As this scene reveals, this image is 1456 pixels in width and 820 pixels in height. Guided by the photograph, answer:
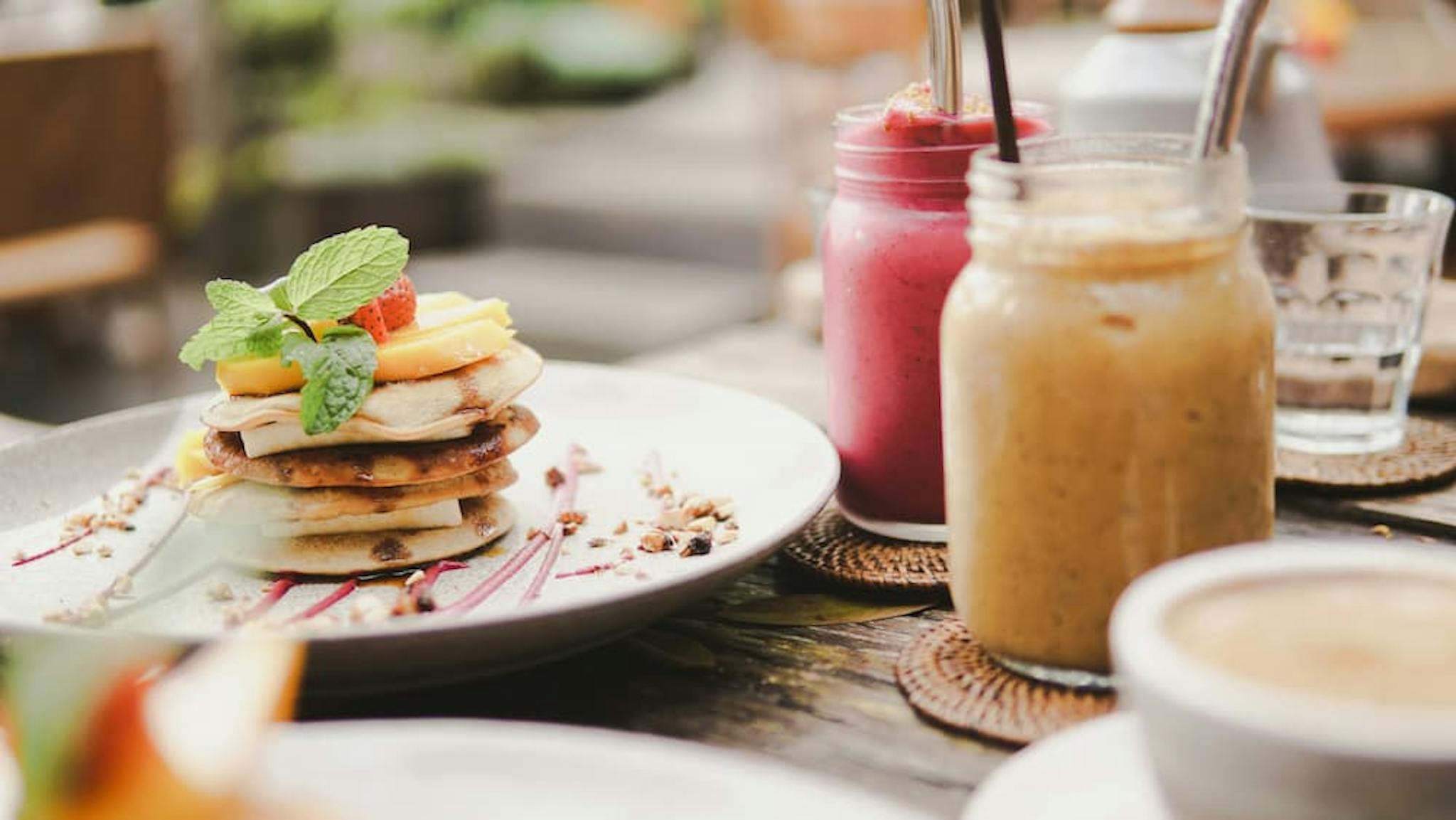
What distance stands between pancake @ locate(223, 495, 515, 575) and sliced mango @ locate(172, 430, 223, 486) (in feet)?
0.39

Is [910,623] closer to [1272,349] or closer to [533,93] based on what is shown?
[1272,349]

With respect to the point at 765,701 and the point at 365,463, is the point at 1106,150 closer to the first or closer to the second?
the point at 765,701

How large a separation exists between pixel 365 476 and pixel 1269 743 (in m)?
0.74

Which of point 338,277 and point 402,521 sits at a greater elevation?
point 338,277

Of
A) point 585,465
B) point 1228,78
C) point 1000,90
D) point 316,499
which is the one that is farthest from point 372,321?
point 1228,78

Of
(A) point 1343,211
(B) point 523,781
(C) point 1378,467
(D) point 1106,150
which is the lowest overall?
(C) point 1378,467

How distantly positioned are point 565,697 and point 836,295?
1.39ft

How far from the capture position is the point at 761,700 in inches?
35.1

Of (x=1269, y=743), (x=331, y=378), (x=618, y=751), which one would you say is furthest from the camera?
(x=331, y=378)

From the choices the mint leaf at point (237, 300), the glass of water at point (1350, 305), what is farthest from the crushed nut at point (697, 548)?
the glass of water at point (1350, 305)

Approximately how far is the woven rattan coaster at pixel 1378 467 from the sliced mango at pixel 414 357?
698 millimetres

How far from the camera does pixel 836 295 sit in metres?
1.16

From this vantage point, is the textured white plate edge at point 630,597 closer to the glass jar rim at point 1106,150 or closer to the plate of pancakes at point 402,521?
the plate of pancakes at point 402,521

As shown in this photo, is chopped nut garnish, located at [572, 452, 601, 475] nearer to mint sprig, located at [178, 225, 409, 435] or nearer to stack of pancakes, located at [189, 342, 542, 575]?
stack of pancakes, located at [189, 342, 542, 575]
